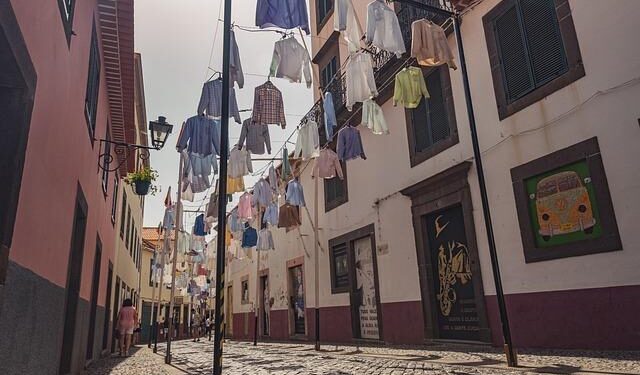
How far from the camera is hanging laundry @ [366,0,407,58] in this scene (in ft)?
28.0

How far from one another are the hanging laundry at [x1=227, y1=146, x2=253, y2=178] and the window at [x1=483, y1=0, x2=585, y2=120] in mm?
6083

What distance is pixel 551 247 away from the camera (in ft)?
23.7

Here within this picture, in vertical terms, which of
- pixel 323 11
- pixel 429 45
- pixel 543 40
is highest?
pixel 323 11

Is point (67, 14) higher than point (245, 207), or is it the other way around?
point (245, 207)

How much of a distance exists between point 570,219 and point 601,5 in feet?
10.8

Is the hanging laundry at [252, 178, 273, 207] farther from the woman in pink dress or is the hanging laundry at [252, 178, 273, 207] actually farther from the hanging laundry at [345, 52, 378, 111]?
the hanging laundry at [345, 52, 378, 111]

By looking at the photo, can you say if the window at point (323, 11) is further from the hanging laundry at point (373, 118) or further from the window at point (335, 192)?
the hanging laundry at point (373, 118)

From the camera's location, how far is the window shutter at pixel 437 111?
33.4 ft

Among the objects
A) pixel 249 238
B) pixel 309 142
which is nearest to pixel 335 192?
pixel 309 142

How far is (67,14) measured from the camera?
16.8ft

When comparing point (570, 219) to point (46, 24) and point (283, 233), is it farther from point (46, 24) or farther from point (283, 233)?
point (283, 233)

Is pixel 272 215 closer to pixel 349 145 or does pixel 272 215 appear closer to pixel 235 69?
pixel 349 145

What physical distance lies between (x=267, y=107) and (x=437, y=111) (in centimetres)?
399

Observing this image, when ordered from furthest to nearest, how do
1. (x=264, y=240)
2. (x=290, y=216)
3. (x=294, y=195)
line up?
(x=264, y=240)
(x=290, y=216)
(x=294, y=195)
